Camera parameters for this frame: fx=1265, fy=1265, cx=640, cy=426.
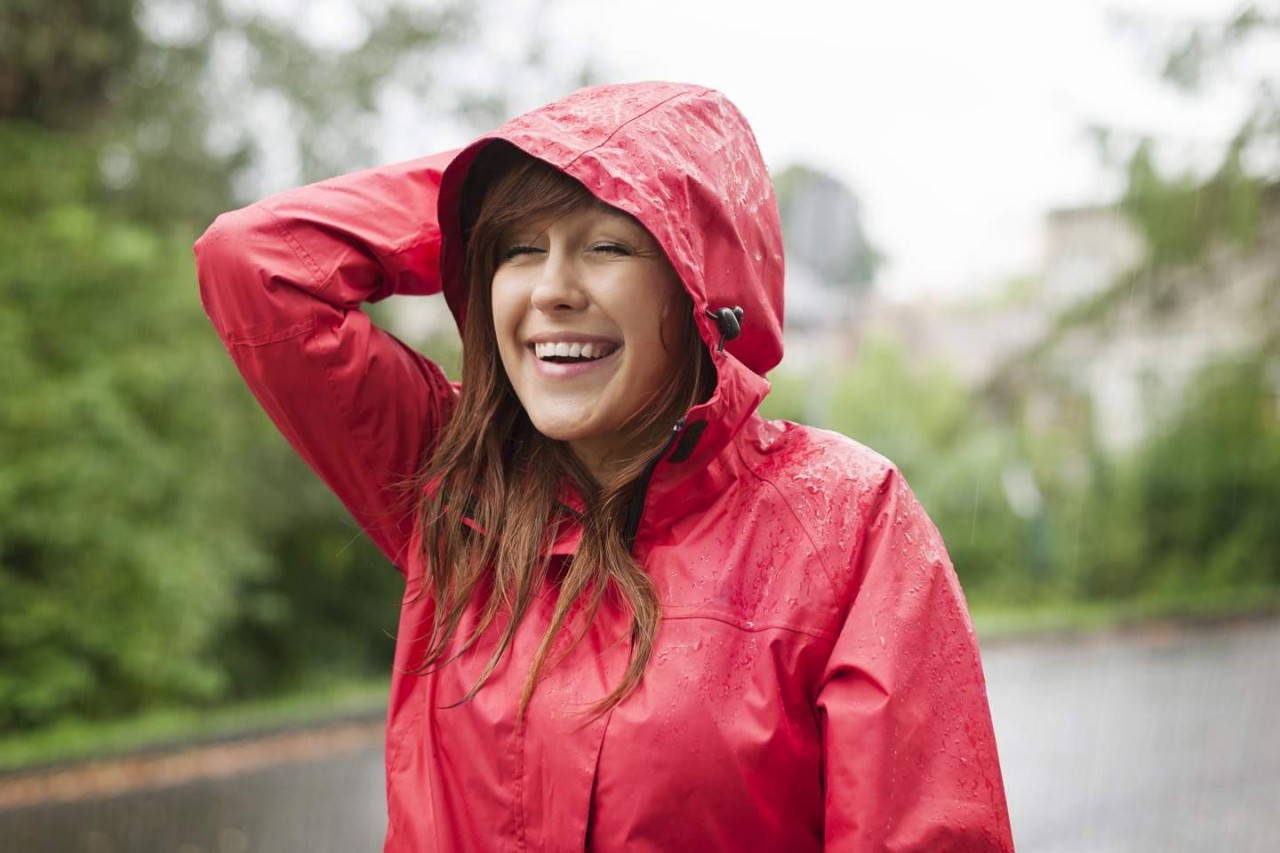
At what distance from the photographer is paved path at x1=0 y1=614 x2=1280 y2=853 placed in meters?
6.70

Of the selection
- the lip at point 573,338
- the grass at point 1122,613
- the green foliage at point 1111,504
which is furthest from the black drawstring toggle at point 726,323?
the green foliage at point 1111,504

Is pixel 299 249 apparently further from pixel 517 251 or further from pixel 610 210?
pixel 610 210

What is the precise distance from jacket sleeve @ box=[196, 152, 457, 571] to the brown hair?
91 millimetres

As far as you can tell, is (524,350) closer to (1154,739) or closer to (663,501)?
(663,501)

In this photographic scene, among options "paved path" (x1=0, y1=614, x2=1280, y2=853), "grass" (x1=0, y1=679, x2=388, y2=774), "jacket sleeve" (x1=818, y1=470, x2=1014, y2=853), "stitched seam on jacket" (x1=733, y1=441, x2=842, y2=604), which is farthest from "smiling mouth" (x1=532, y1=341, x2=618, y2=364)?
"grass" (x1=0, y1=679, x2=388, y2=774)

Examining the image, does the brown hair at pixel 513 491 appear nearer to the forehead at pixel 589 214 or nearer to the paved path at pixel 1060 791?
the forehead at pixel 589 214

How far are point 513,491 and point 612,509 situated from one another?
0.20 m

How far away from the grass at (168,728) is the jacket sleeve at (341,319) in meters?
6.56

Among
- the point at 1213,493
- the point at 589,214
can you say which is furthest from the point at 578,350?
the point at 1213,493

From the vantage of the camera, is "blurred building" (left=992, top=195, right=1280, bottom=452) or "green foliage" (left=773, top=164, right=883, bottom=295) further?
"green foliage" (left=773, top=164, right=883, bottom=295)

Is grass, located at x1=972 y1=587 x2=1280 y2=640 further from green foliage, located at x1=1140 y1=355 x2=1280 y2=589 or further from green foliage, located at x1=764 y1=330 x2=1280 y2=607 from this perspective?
green foliage, located at x1=1140 y1=355 x2=1280 y2=589

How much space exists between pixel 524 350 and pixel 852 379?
1794 cm

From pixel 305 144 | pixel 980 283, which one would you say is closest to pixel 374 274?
pixel 305 144

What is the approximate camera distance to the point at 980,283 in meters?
38.0
